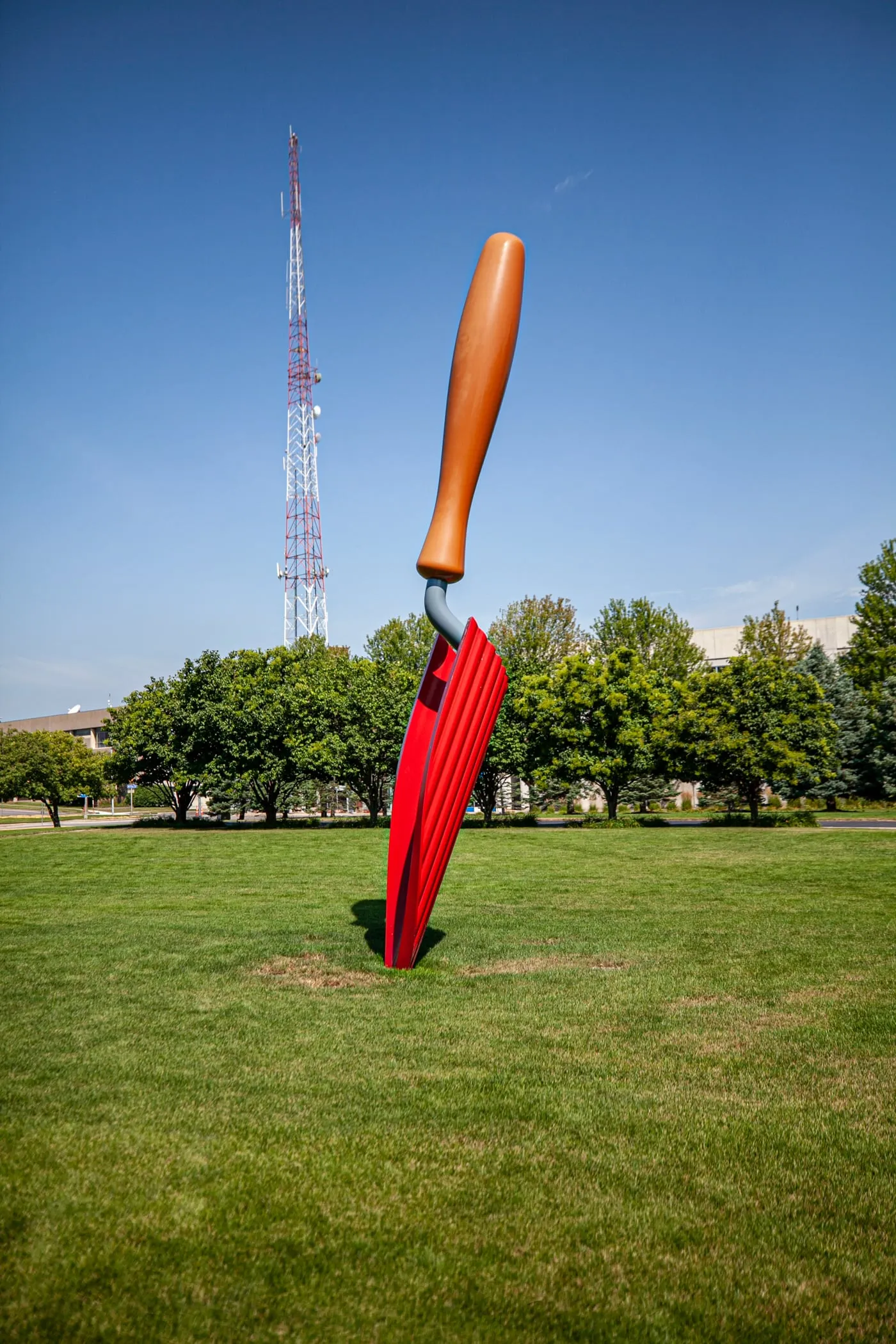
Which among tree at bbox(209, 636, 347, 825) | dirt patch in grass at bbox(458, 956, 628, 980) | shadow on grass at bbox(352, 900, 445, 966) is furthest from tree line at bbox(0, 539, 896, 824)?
dirt patch in grass at bbox(458, 956, 628, 980)

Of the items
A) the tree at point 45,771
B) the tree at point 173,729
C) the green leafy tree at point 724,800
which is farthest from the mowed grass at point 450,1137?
the green leafy tree at point 724,800

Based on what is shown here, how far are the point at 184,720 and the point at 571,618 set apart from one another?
1772cm

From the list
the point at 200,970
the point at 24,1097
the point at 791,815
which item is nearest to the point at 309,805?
the point at 791,815

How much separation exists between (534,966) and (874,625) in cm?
3477

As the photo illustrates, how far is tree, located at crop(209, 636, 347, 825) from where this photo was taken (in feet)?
91.4

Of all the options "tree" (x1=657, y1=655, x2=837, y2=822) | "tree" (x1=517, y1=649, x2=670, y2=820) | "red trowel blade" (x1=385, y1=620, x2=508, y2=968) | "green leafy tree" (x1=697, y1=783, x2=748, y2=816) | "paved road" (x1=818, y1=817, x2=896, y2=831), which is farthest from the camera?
"green leafy tree" (x1=697, y1=783, x2=748, y2=816)

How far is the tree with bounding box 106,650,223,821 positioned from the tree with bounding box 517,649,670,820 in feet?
33.2

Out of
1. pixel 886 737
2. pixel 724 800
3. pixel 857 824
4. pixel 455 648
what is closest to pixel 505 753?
pixel 857 824

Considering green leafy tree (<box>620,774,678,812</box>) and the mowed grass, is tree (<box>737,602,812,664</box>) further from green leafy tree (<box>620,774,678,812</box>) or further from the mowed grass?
the mowed grass

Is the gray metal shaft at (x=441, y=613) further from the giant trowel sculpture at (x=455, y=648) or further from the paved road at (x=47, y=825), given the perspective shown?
the paved road at (x=47, y=825)

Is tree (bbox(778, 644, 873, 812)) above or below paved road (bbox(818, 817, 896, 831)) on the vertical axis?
above

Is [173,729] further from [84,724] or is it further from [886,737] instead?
[84,724]

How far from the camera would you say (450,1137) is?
363 centimetres

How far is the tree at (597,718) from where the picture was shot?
26562 mm
